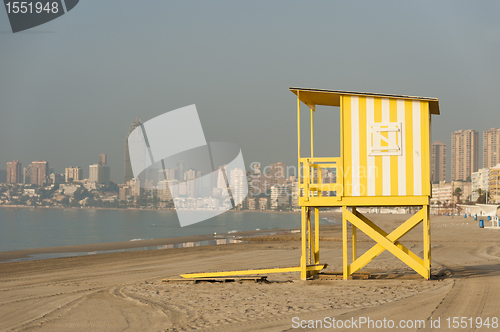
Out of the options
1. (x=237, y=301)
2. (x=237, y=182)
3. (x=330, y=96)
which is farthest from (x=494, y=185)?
(x=237, y=301)

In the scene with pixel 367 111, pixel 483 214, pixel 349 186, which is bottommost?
pixel 483 214

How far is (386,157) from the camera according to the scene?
11586mm

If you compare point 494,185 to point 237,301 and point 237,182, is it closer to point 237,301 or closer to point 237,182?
point 237,182

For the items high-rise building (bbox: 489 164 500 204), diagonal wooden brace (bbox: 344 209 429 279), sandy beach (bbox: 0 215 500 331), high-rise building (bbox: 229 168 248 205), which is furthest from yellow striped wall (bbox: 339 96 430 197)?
high-rise building (bbox: 489 164 500 204)

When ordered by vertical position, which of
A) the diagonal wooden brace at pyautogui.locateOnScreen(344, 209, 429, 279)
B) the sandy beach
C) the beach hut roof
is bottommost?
the sandy beach

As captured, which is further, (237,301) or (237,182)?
(237,182)

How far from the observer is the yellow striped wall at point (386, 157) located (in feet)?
37.8

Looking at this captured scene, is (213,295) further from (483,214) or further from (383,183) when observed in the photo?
(483,214)

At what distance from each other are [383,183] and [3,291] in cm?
1051

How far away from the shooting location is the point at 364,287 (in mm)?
10766

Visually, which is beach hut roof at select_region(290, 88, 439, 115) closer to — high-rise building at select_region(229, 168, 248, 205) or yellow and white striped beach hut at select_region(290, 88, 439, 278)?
yellow and white striped beach hut at select_region(290, 88, 439, 278)

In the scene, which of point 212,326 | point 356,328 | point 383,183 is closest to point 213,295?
point 212,326

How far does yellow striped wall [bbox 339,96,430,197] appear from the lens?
11508 millimetres

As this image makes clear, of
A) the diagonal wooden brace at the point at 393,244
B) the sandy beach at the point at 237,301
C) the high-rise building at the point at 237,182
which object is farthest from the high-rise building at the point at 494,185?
the diagonal wooden brace at the point at 393,244
